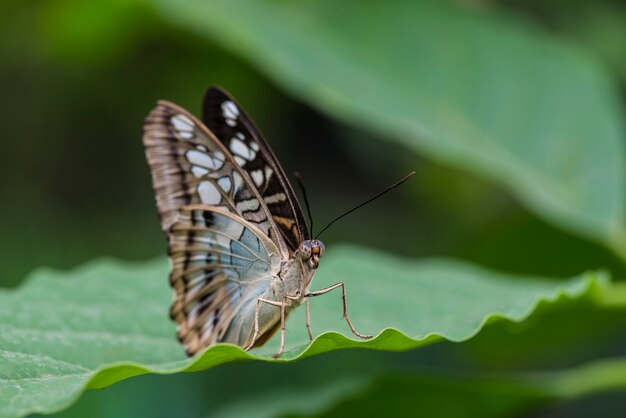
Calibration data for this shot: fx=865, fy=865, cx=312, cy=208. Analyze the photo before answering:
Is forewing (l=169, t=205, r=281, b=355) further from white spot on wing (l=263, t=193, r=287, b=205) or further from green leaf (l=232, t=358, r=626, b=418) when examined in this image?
green leaf (l=232, t=358, r=626, b=418)

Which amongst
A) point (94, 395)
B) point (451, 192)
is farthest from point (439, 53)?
point (94, 395)

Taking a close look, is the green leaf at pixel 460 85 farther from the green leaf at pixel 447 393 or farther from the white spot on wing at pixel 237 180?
the white spot on wing at pixel 237 180

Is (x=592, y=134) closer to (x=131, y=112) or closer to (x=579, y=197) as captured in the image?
(x=579, y=197)

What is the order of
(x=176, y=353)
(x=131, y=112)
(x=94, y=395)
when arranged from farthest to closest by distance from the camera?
(x=131, y=112) < (x=94, y=395) < (x=176, y=353)

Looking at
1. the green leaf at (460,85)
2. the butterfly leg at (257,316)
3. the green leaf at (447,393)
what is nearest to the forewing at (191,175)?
the butterfly leg at (257,316)

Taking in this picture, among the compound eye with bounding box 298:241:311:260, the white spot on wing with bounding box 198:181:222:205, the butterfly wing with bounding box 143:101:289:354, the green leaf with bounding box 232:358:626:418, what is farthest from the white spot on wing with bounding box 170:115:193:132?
the green leaf with bounding box 232:358:626:418
